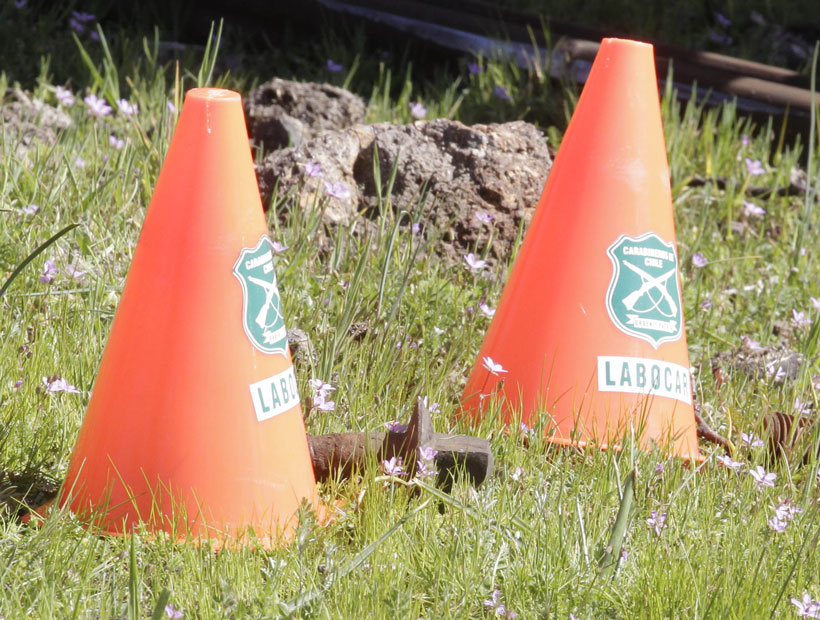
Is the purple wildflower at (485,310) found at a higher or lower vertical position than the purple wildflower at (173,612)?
higher

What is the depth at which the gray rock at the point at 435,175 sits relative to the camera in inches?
137

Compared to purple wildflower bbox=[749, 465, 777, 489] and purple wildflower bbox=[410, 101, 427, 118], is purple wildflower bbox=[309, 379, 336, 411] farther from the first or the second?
purple wildflower bbox=[410, 101, 427, 118]

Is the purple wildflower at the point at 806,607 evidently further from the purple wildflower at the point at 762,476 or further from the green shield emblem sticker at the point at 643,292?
the green shield emblem sticker at the point at 643,292

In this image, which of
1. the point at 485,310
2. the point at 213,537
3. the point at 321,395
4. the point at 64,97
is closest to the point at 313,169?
the point at 485,310

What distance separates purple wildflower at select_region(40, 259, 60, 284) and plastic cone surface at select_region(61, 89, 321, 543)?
23.8 inches

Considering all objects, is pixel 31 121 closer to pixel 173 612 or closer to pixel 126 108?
pixel 126 108

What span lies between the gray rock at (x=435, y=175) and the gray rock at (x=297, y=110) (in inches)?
16.7

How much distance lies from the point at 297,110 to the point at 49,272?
5.45 ft

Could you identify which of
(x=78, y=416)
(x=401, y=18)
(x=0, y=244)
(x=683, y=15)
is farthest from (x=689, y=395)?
(x=683, y=15)

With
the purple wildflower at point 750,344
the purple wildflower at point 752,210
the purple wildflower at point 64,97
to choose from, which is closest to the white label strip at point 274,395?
the purple wildflower at point 750,344

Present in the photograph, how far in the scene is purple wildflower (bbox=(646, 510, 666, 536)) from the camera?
210cm

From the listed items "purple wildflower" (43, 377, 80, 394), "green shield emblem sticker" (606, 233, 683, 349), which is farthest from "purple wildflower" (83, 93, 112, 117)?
"green shield emblem sticker" (606, 233, 683, 349)

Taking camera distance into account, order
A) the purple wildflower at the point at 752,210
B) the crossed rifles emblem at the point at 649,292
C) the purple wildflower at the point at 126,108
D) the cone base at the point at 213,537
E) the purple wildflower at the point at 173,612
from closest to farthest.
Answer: the purple wildflower at the point at 173,612
the cone base at the point at 213,537
the crossed rifles emblem at the point at 649,292
the purple wildflower at the point at 126,108
the purple wildflower at the point at 752,210

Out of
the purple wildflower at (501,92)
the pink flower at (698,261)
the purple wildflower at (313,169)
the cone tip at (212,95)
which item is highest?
the cone tip at (212,95)
